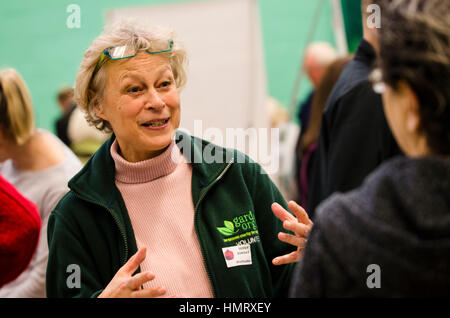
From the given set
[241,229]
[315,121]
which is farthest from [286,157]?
[241,229]

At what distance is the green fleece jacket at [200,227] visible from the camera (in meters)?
1.54

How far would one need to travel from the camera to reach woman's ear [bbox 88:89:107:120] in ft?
5.40

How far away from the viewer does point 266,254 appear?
66.2 inches

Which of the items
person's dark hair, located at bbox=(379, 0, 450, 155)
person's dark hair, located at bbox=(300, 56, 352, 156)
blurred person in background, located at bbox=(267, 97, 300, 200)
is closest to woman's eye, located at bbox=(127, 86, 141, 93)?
person's dark hair, located at bbox=(379, 0, 450, 155)

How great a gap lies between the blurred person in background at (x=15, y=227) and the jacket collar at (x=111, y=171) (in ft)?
1.11

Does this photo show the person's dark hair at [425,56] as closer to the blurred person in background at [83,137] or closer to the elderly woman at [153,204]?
the elderly woman at [153,204]

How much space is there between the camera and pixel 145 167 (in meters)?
1.64

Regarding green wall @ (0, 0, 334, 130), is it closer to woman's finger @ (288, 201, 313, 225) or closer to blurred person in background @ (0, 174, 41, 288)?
blurred person in background @ (0, 174, 41, 288)

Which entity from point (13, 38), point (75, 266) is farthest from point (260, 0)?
point (75, 266)

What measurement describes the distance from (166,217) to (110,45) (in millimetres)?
528

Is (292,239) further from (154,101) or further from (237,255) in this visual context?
(154,101)

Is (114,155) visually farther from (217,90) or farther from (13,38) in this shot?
(13,38)

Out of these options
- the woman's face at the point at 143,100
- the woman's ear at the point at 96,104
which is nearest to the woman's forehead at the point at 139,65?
the woman's face at the point at 143,100
